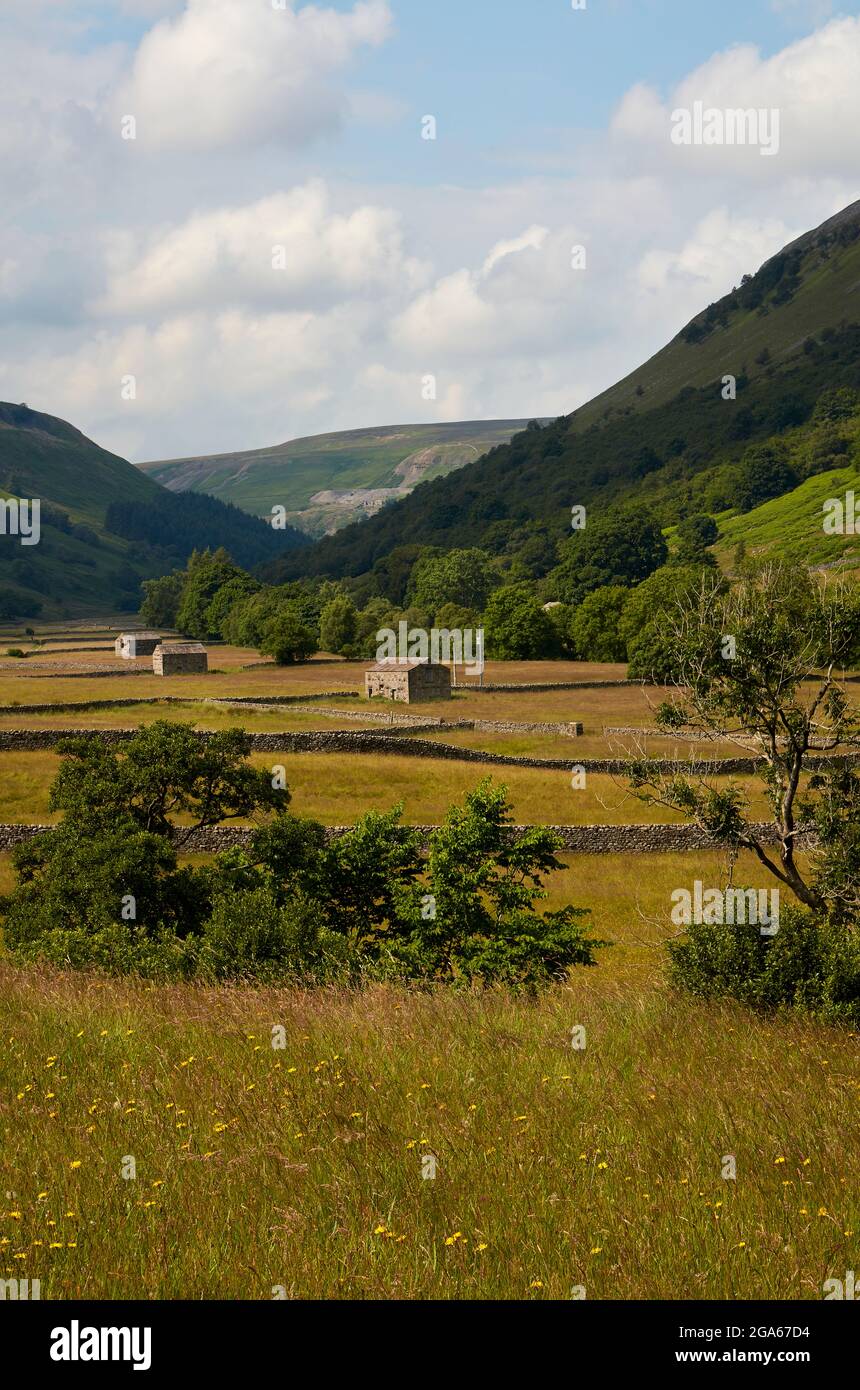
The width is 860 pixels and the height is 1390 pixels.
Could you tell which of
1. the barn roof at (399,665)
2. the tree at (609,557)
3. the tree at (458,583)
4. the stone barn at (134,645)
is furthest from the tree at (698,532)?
the barn roof at (399,665)

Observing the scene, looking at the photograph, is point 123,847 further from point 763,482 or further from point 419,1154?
point 763,482

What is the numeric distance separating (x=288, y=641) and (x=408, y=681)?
29926mm

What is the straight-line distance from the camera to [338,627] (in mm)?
120812

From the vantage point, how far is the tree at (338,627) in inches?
4744

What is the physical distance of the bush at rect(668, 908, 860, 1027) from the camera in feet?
40.3

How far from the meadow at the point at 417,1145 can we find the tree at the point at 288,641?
91.6 metres

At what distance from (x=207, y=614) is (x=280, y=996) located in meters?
144

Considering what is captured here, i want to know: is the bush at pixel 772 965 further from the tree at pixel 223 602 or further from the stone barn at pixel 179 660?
the tree at pixel 223 602

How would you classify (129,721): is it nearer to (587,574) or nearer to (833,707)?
(833,707)

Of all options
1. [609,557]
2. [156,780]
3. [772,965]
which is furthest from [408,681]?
[609,557]

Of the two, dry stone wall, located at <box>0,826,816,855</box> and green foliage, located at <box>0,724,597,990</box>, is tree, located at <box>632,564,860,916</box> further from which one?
dry stone wall, located at <box>0,826,816,855</box>

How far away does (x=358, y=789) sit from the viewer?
4497 centimetres

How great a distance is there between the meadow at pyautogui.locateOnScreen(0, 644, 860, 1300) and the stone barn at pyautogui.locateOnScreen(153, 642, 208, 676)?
8244 centimetres
